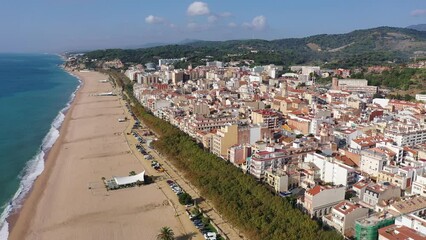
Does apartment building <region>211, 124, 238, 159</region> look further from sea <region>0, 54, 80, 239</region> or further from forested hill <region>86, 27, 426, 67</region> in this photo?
forested hill <region>86, 27, 426, 67</region>

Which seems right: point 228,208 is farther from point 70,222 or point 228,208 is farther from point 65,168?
point 65,168

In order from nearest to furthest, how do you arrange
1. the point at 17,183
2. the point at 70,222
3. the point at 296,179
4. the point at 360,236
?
the point at 360,236
the point at 70,222
the point at 296,179
the point at 17,183

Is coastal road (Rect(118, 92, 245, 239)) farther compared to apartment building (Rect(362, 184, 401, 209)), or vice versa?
apartment building (Rect(362, 184, 401, 209))

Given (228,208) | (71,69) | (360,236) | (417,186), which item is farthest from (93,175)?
(71,69)

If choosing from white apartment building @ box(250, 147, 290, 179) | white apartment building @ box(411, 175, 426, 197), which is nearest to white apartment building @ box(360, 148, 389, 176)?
white apartment building @ box(411, 175, 426, 197)

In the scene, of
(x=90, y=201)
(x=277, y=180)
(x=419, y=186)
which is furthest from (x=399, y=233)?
(x=90, y=201)

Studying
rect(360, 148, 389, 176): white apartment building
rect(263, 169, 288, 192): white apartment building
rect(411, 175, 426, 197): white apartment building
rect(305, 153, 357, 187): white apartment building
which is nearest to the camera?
rect(411, 175, 426, 197): white apartment building

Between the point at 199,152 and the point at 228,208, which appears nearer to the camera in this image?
the point at 228,208
